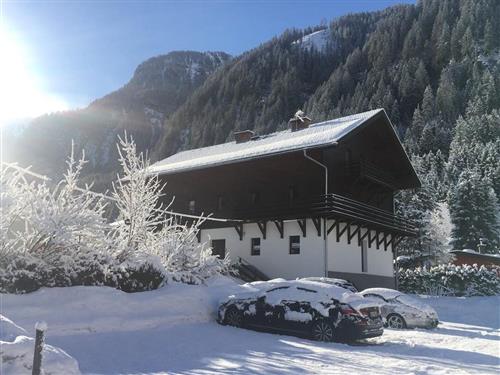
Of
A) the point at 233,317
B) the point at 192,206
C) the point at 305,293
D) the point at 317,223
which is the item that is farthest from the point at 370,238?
the point at 305,293

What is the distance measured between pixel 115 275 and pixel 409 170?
24395 millimetres

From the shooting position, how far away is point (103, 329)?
1178 centimetres

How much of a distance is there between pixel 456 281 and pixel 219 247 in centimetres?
1490

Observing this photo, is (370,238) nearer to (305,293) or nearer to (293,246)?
(293,246)

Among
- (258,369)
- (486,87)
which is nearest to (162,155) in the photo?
(486,87)

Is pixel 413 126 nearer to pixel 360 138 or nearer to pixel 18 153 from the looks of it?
pixel 360 138

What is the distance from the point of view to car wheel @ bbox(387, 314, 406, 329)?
16172 millimetres

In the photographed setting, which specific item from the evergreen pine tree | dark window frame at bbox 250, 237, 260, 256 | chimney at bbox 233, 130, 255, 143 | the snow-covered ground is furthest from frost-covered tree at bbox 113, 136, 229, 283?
the evergreen pine tree

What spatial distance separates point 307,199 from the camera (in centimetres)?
2562

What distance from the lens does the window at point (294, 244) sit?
25777 millimetres

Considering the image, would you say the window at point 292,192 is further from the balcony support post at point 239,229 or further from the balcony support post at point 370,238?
the balcony support post at point 370,238

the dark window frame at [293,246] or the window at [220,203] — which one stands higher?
the window at [220,203]

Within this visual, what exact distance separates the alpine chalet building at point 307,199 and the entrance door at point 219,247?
62mm

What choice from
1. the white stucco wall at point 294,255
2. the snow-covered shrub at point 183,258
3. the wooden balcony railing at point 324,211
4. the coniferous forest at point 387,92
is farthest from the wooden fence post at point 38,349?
the coniferous forest at point 387,92
